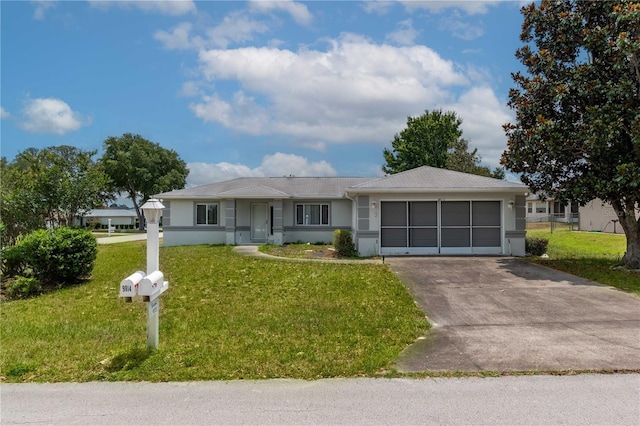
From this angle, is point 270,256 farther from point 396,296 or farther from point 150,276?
point 150,276

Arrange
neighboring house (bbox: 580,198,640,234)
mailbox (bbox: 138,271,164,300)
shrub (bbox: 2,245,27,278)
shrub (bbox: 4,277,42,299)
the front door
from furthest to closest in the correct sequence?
A: neighboring house (bbox: 580,198,640,234), the front door, shrub (bbox: 2,245,27,278), shrub (bbox: 4,277,42,299), mailbox (bbox: 138,271,164,300)

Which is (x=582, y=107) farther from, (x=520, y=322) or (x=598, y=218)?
(x=598, y=218)

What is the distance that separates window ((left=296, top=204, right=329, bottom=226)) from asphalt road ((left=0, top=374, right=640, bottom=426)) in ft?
56.2

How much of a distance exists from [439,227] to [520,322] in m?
9.02

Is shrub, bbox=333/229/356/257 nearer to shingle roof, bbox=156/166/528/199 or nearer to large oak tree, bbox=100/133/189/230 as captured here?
shingle roof, bbox=156/166/528/199

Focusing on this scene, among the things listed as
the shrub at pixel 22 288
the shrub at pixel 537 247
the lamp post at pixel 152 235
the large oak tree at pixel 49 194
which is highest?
the large oak tree at pixel 49 194

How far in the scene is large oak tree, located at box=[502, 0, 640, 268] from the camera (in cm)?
1119

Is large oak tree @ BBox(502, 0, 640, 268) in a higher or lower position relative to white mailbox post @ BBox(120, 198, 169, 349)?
higher

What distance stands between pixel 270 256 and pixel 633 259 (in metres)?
11.9

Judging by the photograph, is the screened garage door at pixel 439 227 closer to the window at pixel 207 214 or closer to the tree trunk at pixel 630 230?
the tree trunk at pixel 630 230

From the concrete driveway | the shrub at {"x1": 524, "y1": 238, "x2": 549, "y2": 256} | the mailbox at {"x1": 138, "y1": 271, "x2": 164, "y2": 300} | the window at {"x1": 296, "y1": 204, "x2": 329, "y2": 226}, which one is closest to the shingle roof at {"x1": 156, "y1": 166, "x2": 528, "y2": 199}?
the window at {"x1": 296, "y1": 204, "x2": 329, "y2": 226}

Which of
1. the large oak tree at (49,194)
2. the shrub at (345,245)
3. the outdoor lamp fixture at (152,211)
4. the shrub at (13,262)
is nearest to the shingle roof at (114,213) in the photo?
the large oak tree at (49,194)

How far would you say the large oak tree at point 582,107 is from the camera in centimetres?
1119

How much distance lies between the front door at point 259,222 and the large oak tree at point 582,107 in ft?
38.9
